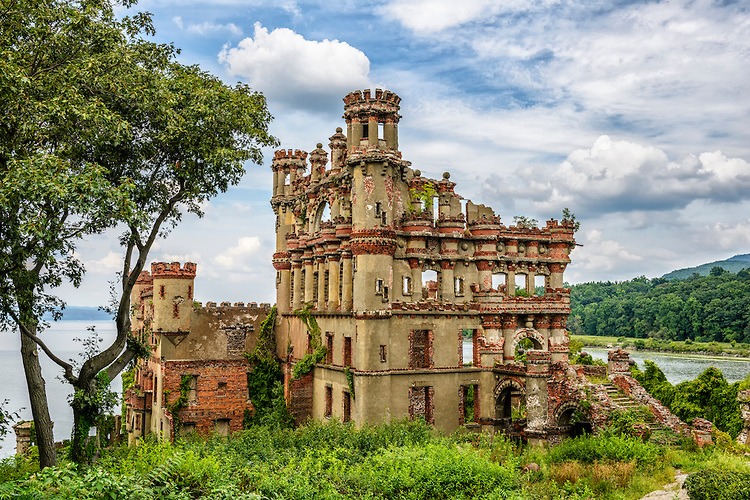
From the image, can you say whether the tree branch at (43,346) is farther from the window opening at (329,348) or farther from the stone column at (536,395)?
the stone column at (536,395)

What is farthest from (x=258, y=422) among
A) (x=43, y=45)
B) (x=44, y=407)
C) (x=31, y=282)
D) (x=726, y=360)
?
(x=726, y=360)

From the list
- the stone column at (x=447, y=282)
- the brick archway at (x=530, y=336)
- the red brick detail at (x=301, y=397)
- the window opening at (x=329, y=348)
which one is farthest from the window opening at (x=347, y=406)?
the brick archway at (x=530, y=336)

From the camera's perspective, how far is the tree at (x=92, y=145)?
1625 cm

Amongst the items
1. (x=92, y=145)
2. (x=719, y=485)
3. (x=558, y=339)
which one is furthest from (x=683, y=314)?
(x=92, y=145)

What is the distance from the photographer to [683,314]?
4638 inches

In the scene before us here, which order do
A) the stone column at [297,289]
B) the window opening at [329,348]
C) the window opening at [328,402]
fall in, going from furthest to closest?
the stone column at [297,289] < the window opening at [329,348] < the window opening at [328,402]

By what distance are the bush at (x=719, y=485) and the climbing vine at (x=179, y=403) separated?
2664 centimetres

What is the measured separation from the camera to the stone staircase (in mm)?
27081

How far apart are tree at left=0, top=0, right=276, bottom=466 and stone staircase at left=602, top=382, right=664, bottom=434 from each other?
19.5 m

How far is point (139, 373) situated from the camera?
42.3m

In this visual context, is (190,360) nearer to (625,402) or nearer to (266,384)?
(266,384)

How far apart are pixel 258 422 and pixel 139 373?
10.5 meters

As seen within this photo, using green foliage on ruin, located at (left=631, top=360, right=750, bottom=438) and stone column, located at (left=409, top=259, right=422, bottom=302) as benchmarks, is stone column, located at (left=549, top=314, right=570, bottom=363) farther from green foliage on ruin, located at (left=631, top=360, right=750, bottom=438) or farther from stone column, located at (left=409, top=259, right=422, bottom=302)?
green foliage on ruin, located at (left=631, top=360, right=750, bottom=438)

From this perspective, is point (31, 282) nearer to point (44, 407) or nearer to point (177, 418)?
point (44, 407)
